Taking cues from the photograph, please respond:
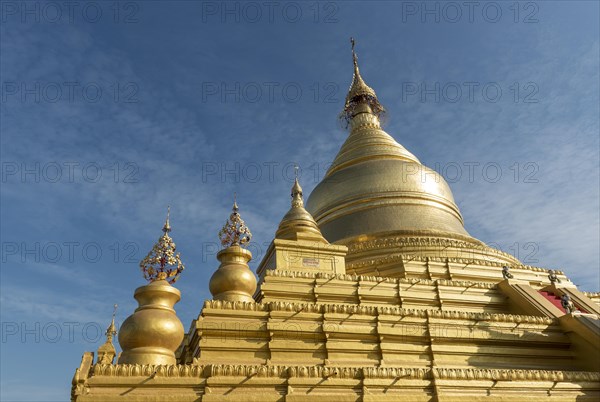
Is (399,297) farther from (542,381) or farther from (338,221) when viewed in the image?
(338,221)

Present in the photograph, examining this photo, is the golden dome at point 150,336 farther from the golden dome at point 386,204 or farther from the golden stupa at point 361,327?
the golden dome at point 386,204

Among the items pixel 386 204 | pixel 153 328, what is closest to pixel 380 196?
pixel 386 204

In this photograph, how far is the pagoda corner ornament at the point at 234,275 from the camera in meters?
13.9

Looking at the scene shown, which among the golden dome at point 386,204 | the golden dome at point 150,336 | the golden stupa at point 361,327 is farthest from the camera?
the golden dome at point 386,204

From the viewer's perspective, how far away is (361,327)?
523 inches

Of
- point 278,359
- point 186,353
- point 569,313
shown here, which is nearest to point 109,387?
point 278,359

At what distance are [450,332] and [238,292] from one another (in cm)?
610

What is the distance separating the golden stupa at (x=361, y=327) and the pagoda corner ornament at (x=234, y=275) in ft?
0.12

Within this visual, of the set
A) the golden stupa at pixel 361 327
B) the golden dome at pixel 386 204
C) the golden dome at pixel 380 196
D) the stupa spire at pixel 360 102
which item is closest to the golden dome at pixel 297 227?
the golden stupa at pixel 361 327

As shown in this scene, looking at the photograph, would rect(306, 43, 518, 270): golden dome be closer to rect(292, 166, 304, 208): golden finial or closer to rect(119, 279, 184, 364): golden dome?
rect(292, 166, 304, 208): golden finial

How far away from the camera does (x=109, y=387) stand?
9.26 meters

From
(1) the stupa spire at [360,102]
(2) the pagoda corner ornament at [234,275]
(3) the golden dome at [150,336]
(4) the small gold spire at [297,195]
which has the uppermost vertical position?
(1) the stupa spire at [360,102]

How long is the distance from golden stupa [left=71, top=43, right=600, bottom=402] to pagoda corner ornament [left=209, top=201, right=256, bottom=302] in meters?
0.04

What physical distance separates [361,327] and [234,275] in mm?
3879
